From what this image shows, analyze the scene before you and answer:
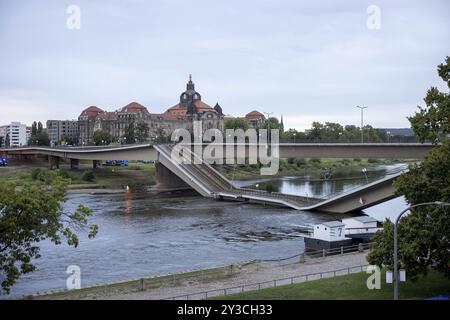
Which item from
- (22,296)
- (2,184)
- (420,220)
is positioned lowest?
(22,296)

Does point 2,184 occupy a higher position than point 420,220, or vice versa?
point 2,184

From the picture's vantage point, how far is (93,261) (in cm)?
4503

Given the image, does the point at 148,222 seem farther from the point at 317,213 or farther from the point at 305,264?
the point at 305,264

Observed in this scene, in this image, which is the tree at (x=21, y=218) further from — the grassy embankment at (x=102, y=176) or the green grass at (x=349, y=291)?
the grassy embankment at (x=102, y=176)

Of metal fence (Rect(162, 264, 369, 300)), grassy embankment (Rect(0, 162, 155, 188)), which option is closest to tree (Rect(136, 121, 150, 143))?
grassy embankment (Rect(0, 162, 155, 188))

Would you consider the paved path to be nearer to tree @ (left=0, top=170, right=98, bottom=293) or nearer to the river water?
the river water

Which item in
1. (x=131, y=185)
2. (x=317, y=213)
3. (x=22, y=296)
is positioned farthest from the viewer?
(x=131, y=185)

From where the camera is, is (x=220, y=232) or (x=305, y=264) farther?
(x=220, y=232)

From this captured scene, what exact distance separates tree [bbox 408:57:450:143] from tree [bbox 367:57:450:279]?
61 mm

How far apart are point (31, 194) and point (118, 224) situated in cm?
3563

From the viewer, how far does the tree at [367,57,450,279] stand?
1118 inches

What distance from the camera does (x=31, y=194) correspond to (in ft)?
94.8

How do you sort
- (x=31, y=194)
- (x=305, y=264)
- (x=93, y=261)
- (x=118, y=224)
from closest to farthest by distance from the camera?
(x=31, y=194)
(x=305, y=264)
(x=93, y=261)
(x=118, y=224)

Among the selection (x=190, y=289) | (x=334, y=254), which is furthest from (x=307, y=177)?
(x=190, y=289)
